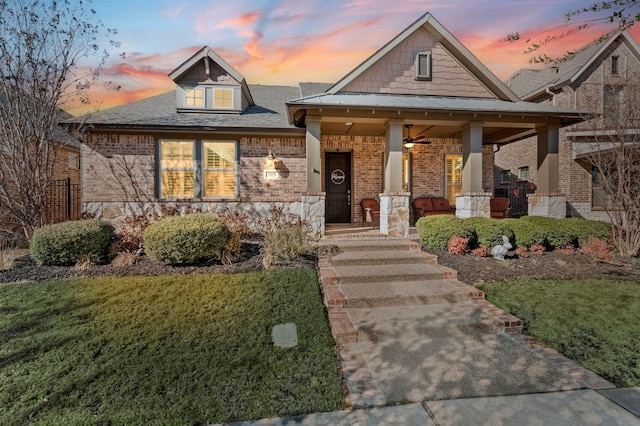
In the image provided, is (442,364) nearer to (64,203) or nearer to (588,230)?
(588,230)

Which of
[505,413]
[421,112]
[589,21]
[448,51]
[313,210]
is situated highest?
[448,51]

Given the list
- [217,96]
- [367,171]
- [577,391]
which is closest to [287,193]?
[367,171]

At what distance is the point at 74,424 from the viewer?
2553mm

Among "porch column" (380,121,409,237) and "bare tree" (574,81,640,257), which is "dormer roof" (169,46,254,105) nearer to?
"porch column" (380,121,409,237)

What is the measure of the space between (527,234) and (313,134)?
18.2ft

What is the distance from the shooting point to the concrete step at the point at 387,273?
18.0 feet

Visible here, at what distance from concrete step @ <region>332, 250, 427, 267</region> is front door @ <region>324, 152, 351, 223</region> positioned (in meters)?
4.71

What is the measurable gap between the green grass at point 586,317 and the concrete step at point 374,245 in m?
1.92

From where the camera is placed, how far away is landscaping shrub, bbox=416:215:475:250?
711 cm

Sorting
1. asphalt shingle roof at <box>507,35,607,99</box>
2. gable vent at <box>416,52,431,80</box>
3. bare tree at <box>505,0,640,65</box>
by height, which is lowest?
bare tree at <box>505,0,640,65</box>

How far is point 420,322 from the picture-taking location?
169 inches

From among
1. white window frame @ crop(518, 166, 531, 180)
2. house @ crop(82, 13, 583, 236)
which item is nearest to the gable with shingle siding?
house @ crop(82, 13, 583, 236)

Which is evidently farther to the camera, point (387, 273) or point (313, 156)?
point (313, 156)

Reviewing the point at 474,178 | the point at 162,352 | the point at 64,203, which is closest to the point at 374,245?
the point at 474,178
